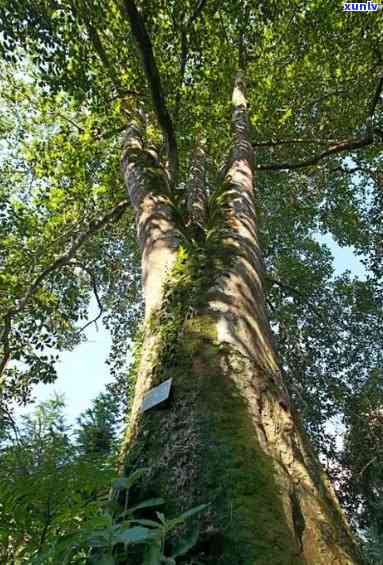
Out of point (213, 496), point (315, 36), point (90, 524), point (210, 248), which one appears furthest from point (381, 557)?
point (315, 36)

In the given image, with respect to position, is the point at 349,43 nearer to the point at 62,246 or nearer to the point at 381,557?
the point at 62,246

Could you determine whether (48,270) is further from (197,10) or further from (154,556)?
(154,556)

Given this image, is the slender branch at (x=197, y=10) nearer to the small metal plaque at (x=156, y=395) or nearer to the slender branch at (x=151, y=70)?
the slender branch at (x=151, y=70)

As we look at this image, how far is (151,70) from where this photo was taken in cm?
395

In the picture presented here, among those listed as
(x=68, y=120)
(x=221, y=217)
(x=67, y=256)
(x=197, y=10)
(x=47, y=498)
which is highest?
(x=68, y=120)

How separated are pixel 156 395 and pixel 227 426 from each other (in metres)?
0.39

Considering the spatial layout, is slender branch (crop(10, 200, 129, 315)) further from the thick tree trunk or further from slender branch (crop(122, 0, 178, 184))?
the thick tree trunk

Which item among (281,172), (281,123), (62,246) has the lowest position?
(62,246)

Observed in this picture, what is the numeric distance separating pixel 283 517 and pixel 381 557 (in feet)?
23.9

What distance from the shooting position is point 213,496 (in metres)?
1.27

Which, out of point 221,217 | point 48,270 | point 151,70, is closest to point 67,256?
point 48,270

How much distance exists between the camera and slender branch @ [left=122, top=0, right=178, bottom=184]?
3.53 meters

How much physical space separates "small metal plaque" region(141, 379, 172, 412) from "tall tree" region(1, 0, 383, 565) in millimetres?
40

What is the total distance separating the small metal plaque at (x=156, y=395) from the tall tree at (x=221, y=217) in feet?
0.13
